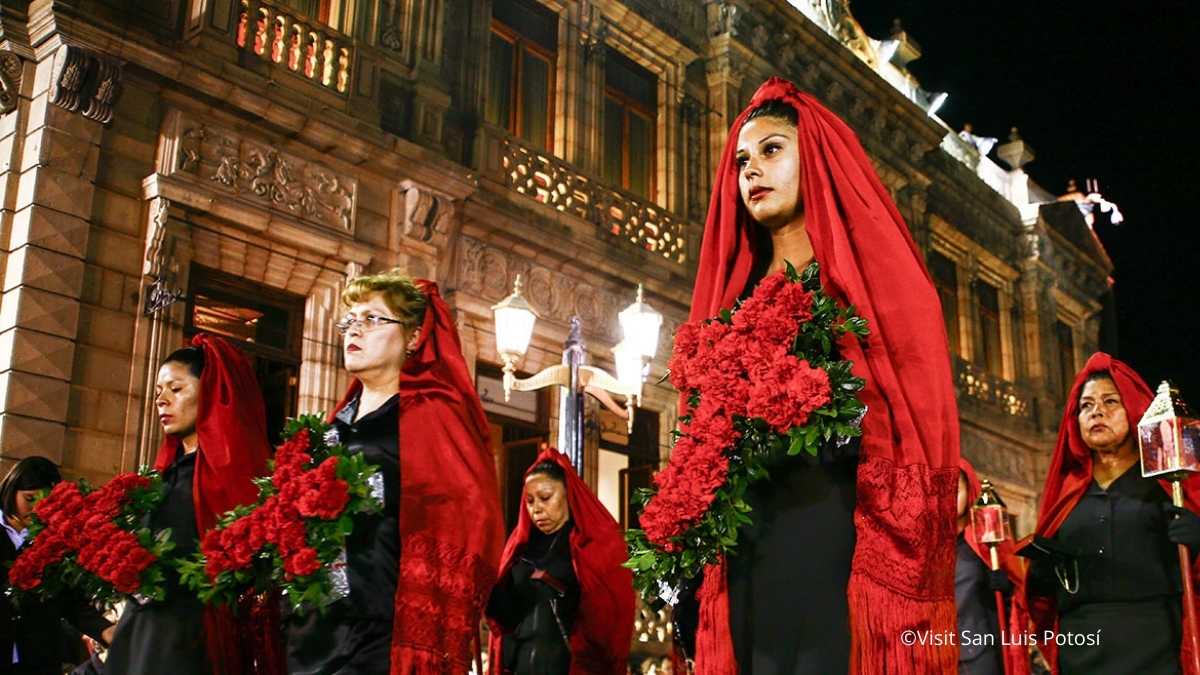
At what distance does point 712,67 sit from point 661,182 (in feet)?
7.59

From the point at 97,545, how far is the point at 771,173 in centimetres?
308

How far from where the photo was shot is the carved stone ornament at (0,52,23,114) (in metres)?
9.44

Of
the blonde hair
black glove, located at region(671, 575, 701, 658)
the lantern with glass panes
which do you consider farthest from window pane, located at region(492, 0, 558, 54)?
black glove, located at region(671, 575, 701, 658)

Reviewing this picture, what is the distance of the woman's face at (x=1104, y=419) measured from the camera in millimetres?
5227

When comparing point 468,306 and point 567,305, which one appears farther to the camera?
point 567,305

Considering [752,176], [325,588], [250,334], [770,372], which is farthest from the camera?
[250,334]

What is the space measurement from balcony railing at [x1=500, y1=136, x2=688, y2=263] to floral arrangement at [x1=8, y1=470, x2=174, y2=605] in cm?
880

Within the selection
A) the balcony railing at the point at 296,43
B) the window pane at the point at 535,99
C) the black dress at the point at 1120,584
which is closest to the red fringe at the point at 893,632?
the black dress at the point at 1120,584

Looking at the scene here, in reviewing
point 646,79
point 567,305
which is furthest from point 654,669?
point 646,79

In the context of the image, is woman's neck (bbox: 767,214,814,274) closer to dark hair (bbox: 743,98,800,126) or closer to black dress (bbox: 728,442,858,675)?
A: dark hair (bbox: 743,98,800,126)

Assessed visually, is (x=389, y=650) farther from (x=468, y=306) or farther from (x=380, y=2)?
(x=380, y=2)

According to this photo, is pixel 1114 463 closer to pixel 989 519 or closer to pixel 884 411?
pixel 989 519

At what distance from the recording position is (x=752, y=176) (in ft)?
11.1

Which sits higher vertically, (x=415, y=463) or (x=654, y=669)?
(x=415, y=463)
